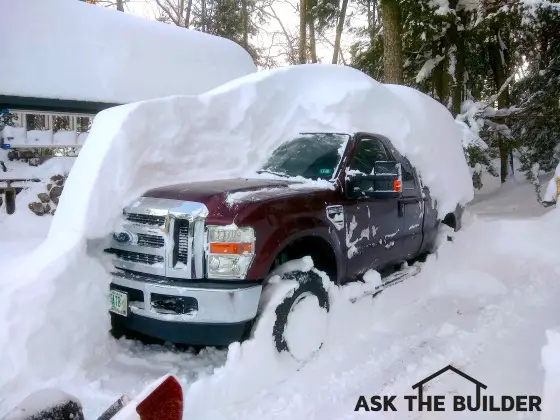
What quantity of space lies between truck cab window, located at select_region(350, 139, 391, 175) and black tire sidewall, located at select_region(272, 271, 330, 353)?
127cm

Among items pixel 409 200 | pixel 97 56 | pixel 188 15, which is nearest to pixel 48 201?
pixel 97 56

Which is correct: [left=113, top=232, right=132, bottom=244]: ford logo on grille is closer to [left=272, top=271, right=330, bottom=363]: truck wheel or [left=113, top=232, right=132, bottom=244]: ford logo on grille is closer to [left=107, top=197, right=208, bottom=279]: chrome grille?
[left=107, top=197, right=208, bottom=279]: chrome grille

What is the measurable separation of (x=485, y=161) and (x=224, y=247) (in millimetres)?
10841

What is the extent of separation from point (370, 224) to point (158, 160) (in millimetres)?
2148

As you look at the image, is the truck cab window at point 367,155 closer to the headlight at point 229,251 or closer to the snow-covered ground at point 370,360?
the snow-covered ground at point 370,360

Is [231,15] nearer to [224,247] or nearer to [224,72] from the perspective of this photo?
[224,72]

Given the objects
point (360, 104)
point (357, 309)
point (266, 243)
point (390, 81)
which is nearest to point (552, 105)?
point (390, 81)

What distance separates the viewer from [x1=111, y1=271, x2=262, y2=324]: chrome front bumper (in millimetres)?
3211

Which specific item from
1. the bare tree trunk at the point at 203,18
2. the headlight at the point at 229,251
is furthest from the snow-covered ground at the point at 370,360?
the bare tree trunk at the point at 203,18

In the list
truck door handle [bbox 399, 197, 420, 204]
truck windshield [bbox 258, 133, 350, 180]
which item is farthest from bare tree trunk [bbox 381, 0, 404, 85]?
truck windshield [bbox 258, 133, 350, 180]

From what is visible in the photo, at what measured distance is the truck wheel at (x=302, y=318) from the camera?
3445 millimetres

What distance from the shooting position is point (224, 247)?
3.24m

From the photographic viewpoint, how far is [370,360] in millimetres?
3682

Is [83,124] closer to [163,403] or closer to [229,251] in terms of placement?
[229,251]
